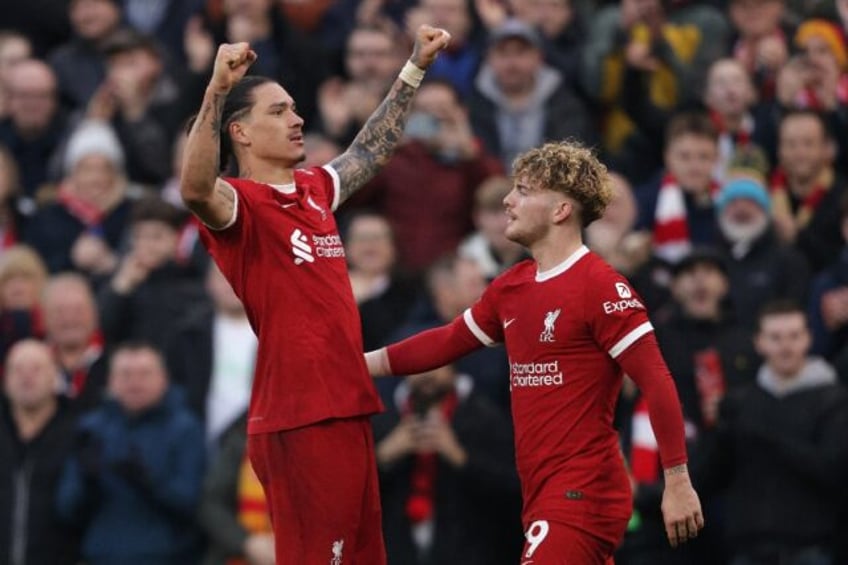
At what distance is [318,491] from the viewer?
915 cm

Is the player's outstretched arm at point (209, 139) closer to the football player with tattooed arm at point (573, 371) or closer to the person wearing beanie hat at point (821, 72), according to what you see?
the football player with tattooed arm at point (573, 371)

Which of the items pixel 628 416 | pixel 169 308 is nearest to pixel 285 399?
pixel 628 416

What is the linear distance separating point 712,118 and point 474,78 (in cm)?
197

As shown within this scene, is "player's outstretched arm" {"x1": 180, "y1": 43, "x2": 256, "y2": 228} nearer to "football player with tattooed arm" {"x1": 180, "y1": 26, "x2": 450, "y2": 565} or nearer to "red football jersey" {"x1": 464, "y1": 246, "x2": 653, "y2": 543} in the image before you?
"football player with tattooed arm" {"x1": 180, "y1": 26, "x2": 450, "y2": 565}

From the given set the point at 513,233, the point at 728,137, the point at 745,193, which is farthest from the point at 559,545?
the point at 728,137

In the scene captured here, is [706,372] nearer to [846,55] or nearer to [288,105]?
[846,55]

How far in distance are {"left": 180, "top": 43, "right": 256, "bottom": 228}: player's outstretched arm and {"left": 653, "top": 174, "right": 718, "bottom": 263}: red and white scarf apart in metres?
6.24

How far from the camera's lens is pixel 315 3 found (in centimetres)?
1739

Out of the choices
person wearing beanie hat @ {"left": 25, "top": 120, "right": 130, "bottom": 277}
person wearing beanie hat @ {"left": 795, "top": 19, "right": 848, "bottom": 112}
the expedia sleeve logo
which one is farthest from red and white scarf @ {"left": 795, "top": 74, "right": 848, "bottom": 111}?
the expedia sleeve logo

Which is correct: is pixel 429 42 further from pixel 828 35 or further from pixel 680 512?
pixel 828 35

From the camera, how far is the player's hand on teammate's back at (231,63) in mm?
8648

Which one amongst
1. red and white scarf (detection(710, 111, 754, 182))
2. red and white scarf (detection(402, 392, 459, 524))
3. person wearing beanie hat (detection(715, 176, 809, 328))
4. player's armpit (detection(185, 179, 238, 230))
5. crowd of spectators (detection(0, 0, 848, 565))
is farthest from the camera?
red and white scarf (detection(710, 111, 754, 182))

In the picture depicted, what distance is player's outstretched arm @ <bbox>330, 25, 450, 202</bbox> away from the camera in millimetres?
9961

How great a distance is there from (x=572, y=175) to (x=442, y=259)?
14.6ft
